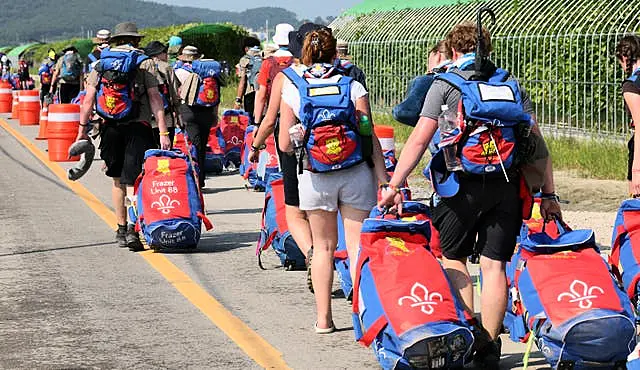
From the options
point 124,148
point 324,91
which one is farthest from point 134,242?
point 324,91

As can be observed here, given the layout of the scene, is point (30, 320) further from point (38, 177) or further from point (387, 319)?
point (38, 177)

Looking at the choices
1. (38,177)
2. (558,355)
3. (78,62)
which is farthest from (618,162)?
(78,62)

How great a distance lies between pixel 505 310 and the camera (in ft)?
23.1

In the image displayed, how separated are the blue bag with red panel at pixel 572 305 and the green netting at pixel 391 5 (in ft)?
72.6

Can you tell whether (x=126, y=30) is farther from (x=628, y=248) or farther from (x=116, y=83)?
(x=628, y=248)

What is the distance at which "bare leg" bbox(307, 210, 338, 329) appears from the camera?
311 inches

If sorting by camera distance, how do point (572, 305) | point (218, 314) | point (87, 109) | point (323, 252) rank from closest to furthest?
point (572, 305) < point (323, 252) < point (218, 314) < point (87, 109)

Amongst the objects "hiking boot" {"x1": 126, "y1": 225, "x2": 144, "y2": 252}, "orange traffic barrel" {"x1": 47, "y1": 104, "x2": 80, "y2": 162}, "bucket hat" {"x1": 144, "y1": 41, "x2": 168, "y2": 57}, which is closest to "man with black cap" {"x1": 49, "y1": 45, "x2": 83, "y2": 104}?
"orange traffic barrel" {"x1": 47, "y1": 104, "x2": 80, "y2": 162}

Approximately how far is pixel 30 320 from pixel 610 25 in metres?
13.7

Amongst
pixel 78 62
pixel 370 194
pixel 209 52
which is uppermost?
pixel 370 194

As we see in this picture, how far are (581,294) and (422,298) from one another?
30.1 inches

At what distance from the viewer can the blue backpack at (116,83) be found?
11.4m

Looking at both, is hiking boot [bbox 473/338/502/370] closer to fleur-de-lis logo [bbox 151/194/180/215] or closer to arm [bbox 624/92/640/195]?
arm [bbox 624/92/640/195]

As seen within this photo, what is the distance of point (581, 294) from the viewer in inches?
261
